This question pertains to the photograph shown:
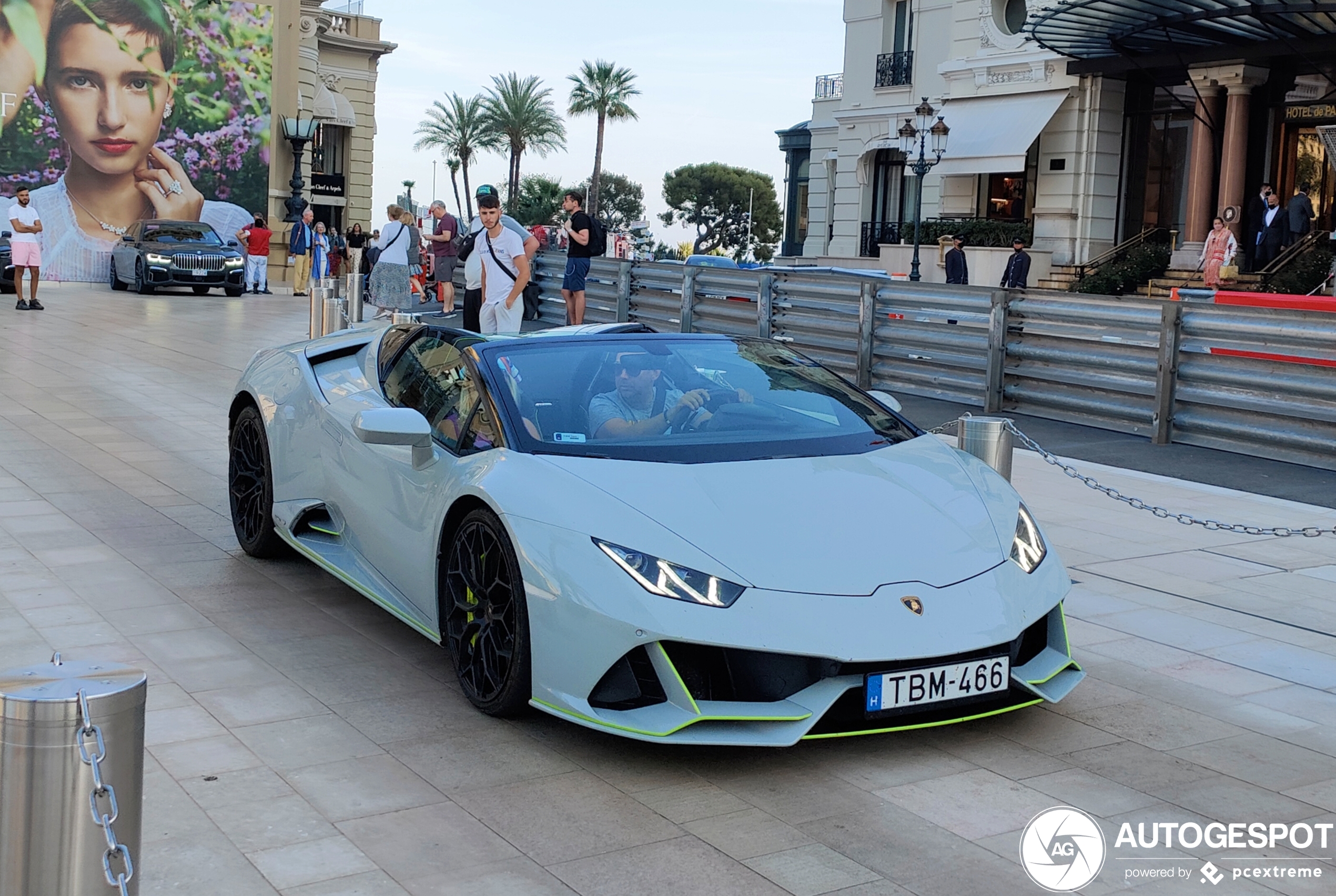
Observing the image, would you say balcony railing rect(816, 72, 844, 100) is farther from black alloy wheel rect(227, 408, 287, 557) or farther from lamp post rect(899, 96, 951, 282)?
black alloy wheel rect(227, 408, 287, 557)

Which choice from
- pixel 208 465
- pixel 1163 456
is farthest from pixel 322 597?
pixel 1163 456

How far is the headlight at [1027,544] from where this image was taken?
4691 millimetres

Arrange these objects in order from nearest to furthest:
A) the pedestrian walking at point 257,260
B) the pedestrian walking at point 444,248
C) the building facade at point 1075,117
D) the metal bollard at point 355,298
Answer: the metal bollard at point 355,298 < the pedestrian walking at point 444,248 < the building facade at point 1075,117 < the pedestrian walking at point 257,260

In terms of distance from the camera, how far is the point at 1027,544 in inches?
189

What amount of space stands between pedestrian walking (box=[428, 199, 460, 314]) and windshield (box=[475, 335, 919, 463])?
51.4 feet

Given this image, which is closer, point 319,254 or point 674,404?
point 674,404

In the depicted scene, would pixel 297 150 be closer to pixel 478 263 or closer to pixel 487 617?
pixel 478 263

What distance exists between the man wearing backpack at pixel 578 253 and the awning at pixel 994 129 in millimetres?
18305

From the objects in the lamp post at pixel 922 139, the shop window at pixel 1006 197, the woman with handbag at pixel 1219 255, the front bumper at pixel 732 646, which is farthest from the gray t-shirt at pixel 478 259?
the shop window at pixel 1006 197

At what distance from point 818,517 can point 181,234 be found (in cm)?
2798

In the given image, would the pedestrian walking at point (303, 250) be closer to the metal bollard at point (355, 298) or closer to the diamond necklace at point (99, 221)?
the diamond necklace at point (99, 221)

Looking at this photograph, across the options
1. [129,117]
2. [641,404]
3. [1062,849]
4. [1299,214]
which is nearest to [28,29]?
[129,117]

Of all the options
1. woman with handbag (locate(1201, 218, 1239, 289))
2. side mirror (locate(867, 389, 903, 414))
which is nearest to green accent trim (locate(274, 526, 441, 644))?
side mirror (locate(867, 389, 903, 414))

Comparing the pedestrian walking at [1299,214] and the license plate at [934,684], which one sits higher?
the pedestrian walking at [1299,214]
